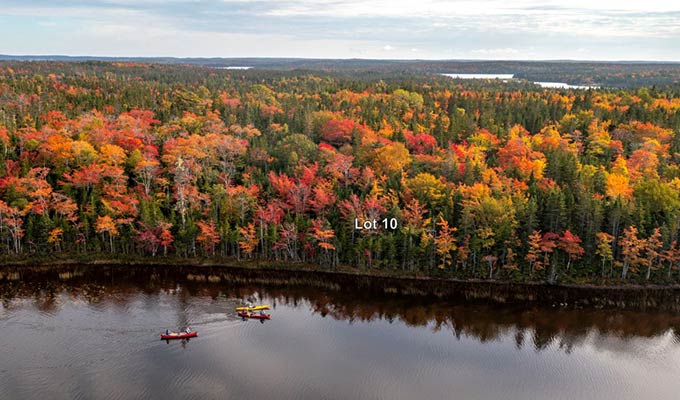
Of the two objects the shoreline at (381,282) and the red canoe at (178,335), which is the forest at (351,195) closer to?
the shoreline at (381,282)

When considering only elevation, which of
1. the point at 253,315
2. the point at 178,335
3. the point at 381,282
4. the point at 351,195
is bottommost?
the point at 381,282

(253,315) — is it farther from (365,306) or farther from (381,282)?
(381,282)

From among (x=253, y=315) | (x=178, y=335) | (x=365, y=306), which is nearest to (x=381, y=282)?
(x=365, y=306)

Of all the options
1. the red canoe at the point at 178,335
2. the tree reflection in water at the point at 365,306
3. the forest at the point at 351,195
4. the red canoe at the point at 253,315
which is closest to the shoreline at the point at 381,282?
the tree reflection in water at the point at 365,306

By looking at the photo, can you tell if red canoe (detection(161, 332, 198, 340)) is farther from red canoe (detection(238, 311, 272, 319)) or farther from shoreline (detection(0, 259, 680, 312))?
shoreline (detection(0, 259, 680, 312))

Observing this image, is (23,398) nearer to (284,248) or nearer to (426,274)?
(284,248)

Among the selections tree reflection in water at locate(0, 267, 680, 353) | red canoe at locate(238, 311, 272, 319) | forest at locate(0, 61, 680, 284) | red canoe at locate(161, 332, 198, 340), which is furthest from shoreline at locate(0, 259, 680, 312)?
red canoe at locate(161, 332, 198, 340)
